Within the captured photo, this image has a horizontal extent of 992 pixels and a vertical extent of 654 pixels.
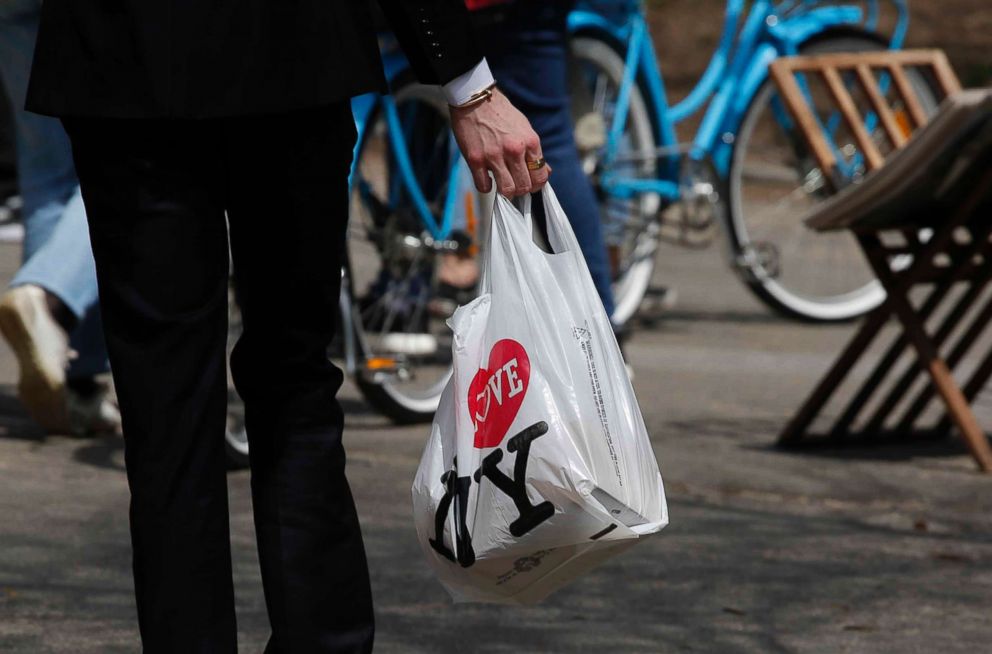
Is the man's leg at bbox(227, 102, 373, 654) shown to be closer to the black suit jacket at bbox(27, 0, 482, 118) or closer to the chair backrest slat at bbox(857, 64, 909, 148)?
the black suit jacket at bbox(27, 0, 482, 118)

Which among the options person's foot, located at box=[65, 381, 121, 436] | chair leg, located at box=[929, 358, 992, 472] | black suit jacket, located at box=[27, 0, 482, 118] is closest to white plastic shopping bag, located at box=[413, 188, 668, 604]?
black suit jacket, located at box=[27, 0, 482, 118]

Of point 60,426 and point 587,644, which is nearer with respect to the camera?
point 587,644

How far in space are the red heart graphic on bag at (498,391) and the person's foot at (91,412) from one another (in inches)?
93.9

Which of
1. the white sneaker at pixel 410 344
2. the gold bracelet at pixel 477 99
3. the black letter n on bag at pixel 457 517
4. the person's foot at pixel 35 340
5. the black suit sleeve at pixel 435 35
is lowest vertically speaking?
the white sneaker at pixel 410 344

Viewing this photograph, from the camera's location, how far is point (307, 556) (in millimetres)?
2373

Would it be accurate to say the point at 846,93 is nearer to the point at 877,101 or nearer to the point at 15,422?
the point at 877,101

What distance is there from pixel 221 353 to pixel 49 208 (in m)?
2.61

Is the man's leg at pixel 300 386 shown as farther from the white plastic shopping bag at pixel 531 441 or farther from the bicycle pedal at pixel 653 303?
the bicycle pedal at pixel 653 303

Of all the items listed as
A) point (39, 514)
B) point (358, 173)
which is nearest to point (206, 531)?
point (39, 514)

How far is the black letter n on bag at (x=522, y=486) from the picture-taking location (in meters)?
2.36

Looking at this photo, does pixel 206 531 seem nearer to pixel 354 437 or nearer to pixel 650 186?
pixel 354 437

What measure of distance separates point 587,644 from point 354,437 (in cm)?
187

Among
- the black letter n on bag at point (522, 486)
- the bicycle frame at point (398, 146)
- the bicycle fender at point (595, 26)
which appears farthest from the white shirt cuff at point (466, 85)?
the bicycle fender at point (595, 26)

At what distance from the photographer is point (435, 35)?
7.57 ft
